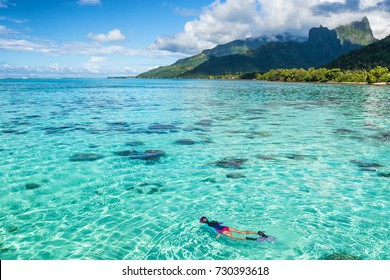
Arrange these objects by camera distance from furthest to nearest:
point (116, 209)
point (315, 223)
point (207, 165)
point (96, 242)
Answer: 1. point (207, 165)
2. point (116, 209)
3. point (315, 223)
4. point (96, 242)

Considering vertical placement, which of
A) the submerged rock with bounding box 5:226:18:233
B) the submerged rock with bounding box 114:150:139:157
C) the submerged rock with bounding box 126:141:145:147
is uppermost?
the submerged rock with bounding box 126:141:145:147

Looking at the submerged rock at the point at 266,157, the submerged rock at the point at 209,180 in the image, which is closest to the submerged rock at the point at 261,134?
the submerged rock at the point at 266,157

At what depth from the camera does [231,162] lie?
20.0m

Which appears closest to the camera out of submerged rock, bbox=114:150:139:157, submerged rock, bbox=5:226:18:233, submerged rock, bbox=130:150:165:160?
submerged rock, bbox=5:226:18:233

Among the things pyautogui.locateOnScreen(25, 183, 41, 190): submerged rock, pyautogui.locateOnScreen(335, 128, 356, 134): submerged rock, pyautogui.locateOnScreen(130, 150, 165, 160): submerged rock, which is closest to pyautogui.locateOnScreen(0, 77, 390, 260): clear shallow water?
pyautogui.locateOnScreen(25, 183, 41, 190): submerged rock

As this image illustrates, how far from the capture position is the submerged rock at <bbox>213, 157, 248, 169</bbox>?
19.3 meters

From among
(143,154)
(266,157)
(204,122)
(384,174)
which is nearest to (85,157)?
(143,154)

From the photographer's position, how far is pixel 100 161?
802 inches

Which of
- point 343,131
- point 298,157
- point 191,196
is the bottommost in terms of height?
point 191,196

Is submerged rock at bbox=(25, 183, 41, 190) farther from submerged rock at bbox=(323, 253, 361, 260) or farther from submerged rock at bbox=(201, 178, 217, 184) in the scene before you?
submerged rock at bbox=(323, 253, 361, 260)

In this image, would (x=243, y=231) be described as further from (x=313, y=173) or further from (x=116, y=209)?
(x=313, y=173)

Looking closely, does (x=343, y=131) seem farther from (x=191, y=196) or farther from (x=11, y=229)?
(x=11, y=229)

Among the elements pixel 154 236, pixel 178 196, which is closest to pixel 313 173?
pixel 178 196
